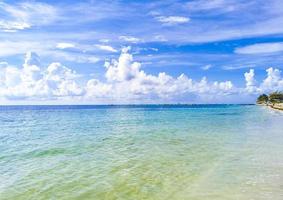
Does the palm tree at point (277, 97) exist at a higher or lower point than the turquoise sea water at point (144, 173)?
higher

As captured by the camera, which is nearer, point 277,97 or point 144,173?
point 144,173

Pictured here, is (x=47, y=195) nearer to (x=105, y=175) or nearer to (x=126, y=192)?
(x=126, y=192)

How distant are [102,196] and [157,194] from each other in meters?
1.68

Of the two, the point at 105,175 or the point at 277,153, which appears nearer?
the point at 105,175

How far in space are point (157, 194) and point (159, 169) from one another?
4039 millimetres

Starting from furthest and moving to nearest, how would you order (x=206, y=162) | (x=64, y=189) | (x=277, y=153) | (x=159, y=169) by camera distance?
(x=277, y=153) < (x=206, y=162) < (x=159, y=169) < (x=64, y=189)

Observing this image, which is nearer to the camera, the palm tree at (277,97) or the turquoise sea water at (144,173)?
the turquoise sea water at (144,173)

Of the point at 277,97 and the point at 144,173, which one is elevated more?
the point at 277,97

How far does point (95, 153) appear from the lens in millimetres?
20500

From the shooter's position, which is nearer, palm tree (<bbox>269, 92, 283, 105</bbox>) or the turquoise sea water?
the turquoise sea water

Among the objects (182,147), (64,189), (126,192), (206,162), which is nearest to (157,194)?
(126,192)

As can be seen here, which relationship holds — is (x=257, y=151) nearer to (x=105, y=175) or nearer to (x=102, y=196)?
(x=105, y=175)

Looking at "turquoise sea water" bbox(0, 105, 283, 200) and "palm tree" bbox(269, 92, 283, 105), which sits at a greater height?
"palm tree" bbox(269, 92, 283, 105)

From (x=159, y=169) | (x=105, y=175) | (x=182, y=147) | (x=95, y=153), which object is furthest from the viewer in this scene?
(x=182, y=147)
